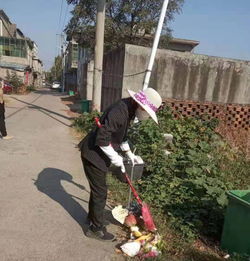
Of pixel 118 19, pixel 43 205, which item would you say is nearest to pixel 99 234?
pixel 43 205

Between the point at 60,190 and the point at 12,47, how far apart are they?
45.9 metres

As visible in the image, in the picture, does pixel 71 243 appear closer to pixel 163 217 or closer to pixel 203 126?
pixel 163 217

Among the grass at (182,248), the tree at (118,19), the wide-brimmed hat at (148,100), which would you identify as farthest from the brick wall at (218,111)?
the tree at (118,19)

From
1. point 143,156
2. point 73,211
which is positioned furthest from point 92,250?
point 143,156

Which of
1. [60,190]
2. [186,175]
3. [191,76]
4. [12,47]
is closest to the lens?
[60,190]

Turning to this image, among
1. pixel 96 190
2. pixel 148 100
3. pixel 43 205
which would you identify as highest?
pixel 148 100

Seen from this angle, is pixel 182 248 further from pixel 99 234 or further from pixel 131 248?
pixel 99 234

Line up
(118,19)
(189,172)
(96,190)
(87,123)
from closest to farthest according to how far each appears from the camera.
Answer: (96,190) < (189,172) < (87,123) < (118,19)

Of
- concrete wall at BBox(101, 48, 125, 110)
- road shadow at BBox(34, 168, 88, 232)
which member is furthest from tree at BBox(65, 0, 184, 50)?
road shadow at BBox(34, 168, 88, 232)

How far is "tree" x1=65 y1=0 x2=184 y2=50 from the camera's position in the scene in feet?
56.3

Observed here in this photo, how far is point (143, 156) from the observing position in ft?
20.7

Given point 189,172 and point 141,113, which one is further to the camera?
point 189,172

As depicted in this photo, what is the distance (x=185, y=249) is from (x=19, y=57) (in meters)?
47.8

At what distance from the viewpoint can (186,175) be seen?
5578 millimetres
